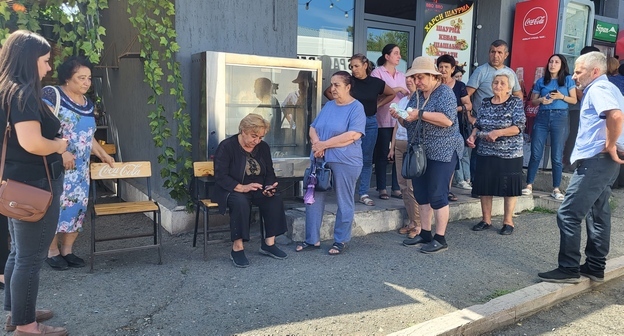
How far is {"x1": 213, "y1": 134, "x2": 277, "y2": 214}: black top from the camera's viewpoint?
4438mm

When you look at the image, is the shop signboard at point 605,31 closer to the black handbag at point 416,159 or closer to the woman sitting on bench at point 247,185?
the black handbag at point 416,159

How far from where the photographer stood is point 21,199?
272 centimetres

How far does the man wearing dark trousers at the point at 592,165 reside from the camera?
3.85 metres

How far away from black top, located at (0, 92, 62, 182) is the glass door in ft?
16.8

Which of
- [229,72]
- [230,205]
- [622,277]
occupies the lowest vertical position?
[622,277]

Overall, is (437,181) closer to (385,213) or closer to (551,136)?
(385,213)

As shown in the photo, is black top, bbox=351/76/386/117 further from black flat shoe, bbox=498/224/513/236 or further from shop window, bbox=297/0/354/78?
black flat shoe, bbox=498/224/513/236

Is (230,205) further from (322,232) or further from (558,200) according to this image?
(558,200)

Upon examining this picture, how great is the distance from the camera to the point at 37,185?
287 cm

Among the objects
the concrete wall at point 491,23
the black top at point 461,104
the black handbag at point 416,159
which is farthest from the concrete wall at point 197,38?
the concrete wall at point 491,23

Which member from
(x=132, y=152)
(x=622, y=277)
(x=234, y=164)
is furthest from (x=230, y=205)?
(x=622, y=277)

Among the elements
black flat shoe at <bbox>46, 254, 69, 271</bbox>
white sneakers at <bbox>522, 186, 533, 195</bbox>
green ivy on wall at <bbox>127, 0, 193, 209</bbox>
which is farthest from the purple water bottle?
white sneakers at <bbox>522, 186, 533, 195</bbox>

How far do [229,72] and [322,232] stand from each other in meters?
1.94

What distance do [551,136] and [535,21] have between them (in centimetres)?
226
